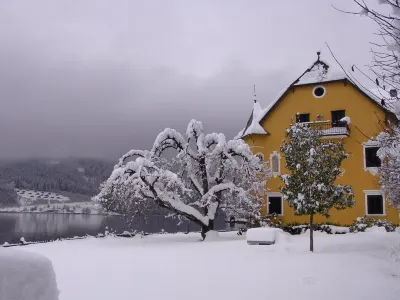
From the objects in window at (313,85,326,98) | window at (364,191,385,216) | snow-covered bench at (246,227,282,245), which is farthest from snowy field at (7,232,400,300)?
window at (313,85,326,98)

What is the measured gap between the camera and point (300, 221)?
79.3 ft

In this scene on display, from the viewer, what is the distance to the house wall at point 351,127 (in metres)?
23.5

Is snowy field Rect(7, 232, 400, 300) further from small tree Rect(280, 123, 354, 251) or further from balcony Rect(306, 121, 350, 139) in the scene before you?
balcony Rect(306, 121, 350, 139)

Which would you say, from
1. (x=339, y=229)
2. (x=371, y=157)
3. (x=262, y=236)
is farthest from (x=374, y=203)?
(x=262, y=236)

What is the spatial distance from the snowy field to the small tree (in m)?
Answer: 1.77

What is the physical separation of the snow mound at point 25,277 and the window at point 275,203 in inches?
913

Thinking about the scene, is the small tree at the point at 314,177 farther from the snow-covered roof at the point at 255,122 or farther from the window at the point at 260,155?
the window at the point at 260,155

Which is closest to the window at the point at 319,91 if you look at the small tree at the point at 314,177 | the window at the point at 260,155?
the window at the point at 260,155

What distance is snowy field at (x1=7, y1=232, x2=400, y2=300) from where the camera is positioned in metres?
9.06

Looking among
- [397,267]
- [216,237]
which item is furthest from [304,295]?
[216,237]

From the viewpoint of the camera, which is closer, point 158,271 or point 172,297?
point 172,297

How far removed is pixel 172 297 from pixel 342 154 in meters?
8.94

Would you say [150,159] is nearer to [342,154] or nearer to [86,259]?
[86,259]

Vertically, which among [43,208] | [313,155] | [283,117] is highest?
[283,117]
